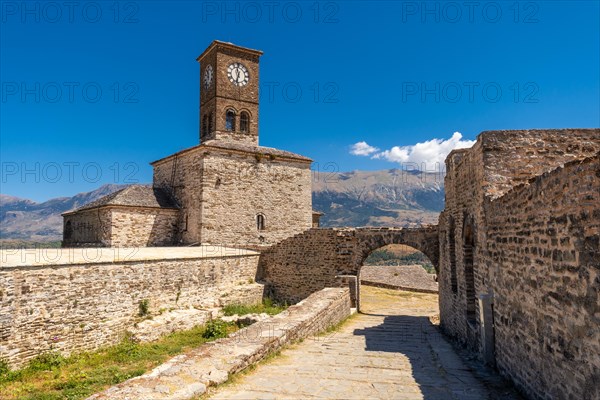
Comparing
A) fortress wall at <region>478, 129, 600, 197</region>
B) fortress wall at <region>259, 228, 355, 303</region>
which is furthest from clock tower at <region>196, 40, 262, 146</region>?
fortress wall at <region>478, 129, 600, 197</region>

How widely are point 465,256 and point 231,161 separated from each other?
15444 millimetres

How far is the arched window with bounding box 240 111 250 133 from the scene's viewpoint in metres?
27.5

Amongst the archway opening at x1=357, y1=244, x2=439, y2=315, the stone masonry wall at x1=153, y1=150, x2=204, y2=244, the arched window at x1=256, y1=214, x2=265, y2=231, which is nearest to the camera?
the archway opening at x1=357, y1=244, x2=439, y2=315

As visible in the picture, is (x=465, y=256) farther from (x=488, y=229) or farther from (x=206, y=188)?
(x=206, y=188)

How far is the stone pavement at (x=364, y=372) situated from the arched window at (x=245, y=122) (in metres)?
18.7

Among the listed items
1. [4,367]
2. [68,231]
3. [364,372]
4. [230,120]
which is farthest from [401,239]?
[68,231]

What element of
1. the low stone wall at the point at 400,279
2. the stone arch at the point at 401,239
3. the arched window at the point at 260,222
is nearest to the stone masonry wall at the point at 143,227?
the arched window at the point at 260,222

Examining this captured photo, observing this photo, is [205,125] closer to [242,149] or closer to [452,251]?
[242,149]

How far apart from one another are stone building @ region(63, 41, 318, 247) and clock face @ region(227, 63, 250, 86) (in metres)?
0.07

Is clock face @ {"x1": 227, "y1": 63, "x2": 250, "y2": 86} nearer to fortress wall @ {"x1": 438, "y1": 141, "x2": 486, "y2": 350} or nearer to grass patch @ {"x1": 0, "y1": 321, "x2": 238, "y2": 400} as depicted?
fortress wall @ {"x1": 438, "y1": 141, "x2": 486, "y2": 350}

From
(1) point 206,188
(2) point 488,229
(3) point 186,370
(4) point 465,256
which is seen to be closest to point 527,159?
(2) point 488,229

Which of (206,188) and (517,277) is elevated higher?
(206,188)

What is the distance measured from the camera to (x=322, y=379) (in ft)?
18.8

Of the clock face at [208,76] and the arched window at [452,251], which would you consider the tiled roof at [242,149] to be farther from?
the arched window at [452,251]
